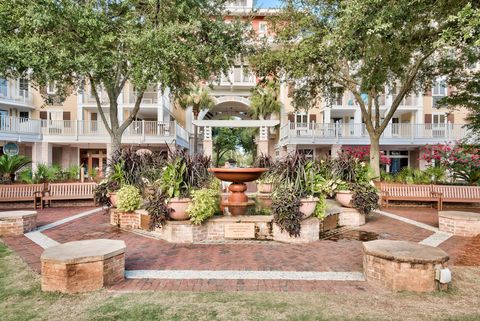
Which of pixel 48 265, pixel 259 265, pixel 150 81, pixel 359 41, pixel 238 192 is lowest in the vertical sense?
pixel 259 265

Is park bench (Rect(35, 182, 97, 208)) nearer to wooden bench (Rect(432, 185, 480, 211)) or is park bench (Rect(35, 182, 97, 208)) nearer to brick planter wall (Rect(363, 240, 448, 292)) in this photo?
brick planter wall (Rect(363, 240, 448, 292))

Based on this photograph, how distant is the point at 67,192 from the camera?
11023 mm

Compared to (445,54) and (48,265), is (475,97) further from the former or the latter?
(48,265)

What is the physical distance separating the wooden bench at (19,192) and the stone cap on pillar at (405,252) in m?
10.7

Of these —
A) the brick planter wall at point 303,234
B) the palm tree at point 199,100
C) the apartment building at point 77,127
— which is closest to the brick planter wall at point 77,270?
the brick planter wall at point 303,234

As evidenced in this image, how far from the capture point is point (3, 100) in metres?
23.1

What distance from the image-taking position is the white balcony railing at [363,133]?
20922 millimetres

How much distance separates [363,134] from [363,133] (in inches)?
3.2

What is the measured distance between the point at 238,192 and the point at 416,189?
7.26 m

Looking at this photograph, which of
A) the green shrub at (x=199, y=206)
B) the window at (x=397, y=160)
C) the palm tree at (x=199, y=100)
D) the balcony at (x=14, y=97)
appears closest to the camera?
the green shrub at (x=199, y=206)

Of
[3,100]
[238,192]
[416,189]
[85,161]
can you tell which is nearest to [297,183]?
[238,192]

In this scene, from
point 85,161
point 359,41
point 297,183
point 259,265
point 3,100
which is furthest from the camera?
point 85,161

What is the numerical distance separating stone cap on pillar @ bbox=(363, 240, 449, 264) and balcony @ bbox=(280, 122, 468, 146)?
56.0 feet

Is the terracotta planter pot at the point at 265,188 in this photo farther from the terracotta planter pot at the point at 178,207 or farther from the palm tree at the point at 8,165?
the palm tree at the point at 8,165
